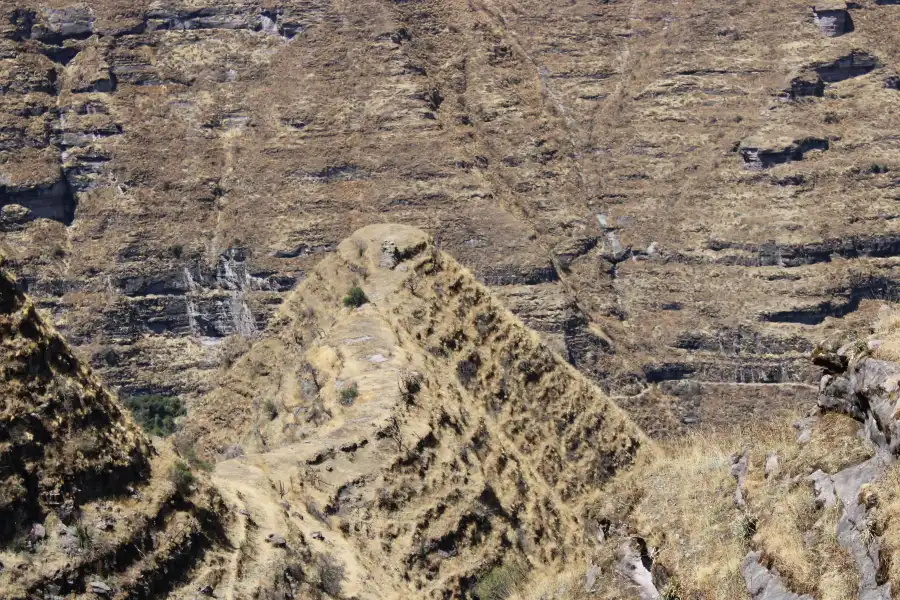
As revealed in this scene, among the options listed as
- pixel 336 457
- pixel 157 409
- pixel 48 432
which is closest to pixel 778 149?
pixel 157 409

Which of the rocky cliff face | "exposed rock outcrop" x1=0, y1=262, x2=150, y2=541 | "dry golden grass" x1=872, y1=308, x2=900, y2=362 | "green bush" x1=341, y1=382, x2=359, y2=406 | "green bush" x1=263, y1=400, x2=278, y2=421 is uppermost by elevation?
"dry golden grass" x1=872, y1=308, x2=900, y2=362

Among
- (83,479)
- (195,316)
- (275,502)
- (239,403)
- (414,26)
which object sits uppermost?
(83,479)

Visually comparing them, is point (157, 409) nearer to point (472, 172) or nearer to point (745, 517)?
point (472, 172)

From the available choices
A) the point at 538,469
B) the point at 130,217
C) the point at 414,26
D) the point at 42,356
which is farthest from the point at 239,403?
the point at 414,26

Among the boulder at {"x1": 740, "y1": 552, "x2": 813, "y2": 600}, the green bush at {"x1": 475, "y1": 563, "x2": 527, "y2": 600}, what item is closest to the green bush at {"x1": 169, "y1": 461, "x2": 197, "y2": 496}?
the green bush at {"x1": 475, "y1": 563, "x2": 527, "y2": 600}

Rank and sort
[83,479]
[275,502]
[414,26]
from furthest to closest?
1. [414,26]
2. [275,502]
3. [83,479]

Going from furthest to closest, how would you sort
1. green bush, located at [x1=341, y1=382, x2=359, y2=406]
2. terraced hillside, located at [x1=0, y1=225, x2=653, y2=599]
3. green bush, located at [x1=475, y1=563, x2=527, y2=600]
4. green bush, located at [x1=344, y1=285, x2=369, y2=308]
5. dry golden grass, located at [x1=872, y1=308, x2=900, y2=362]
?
1. green bush, located at [x1=344, y1=285, x2=369, y2=308]
2. green bush, located at [x1=341, y1=382, x2=359, y2=406]
3. green bush, located at [x1=475, y1=563, x2=527, y2=600]
4. terraced hillside, located at [x1=0, y1=225, x2=653, y2=599]
5. dry golden grass, located at [x1=872, y1=308, x2=900, y2=362]

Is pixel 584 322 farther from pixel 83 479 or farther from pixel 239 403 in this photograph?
pixel 83 479

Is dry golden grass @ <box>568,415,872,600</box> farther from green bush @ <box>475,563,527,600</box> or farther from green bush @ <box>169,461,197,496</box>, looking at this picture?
green bush @ <box>475,563,527,600</box>
